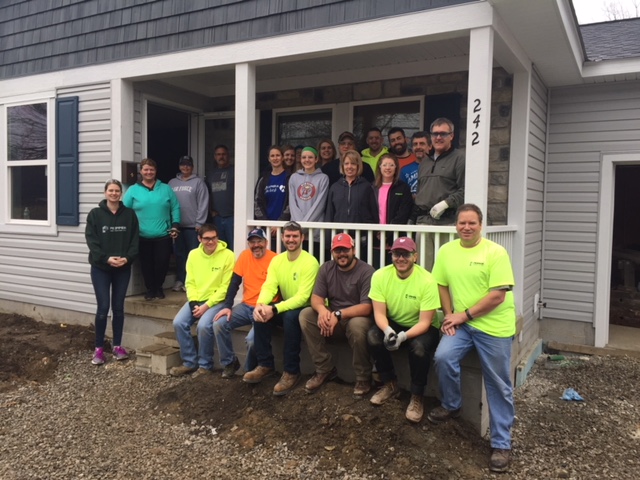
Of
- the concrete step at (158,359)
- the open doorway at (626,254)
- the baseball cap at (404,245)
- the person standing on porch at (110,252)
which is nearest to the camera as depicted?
the baseball cap at (404,245)

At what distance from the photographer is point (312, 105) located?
6.06 metres

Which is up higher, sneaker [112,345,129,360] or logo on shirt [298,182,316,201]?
logo on shirt [298,182,316,201]

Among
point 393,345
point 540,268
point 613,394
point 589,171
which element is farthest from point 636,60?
point 393,345

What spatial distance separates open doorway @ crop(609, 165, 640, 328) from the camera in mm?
6602

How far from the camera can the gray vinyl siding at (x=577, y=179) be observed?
534 centimetres

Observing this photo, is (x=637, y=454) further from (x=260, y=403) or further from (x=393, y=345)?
(x=260, y=403)

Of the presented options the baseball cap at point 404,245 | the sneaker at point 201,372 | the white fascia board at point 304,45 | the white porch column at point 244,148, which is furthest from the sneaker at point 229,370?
the white fascia board at point 304,45

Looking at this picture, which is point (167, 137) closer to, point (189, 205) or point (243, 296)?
point (189, 205)

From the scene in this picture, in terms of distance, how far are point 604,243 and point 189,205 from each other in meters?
4.25

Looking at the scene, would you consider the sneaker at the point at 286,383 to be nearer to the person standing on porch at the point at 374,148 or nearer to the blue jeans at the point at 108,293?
the blue jeans at the point at 108,293

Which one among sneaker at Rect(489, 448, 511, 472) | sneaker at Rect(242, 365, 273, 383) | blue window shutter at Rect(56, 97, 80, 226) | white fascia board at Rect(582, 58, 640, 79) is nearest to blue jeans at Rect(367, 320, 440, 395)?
sneaker at Rect(489, 448, 511, 472)

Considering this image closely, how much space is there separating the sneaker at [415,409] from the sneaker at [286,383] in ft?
2.86

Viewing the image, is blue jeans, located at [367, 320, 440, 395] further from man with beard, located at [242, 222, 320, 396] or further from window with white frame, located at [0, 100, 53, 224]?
window with white frame, located at [0, 100, 53, 224]

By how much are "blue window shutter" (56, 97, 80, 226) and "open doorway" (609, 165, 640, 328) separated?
6.47m
